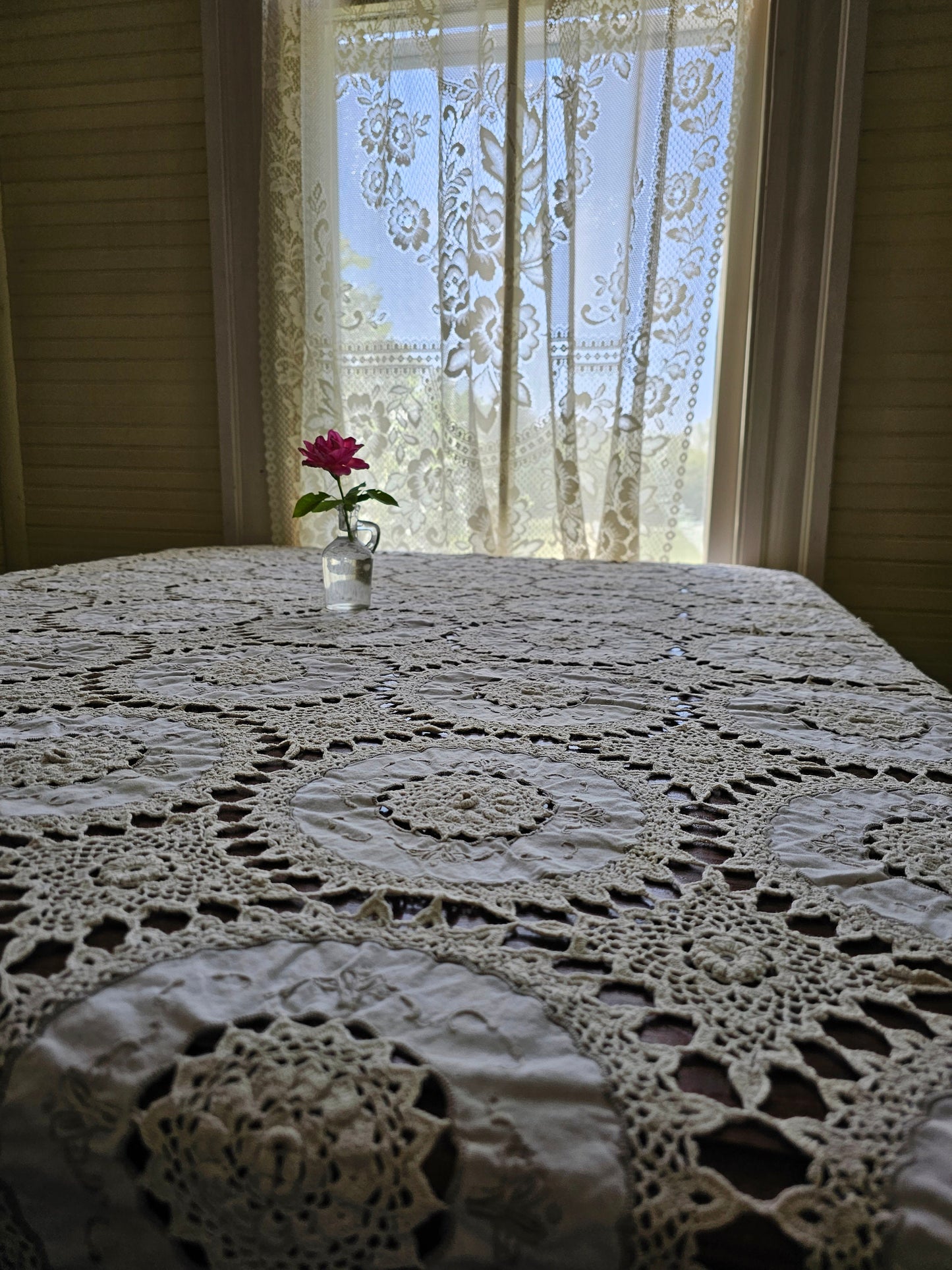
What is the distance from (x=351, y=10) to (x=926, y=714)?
2.76m

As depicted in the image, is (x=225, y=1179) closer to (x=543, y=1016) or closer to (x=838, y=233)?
(x=543, y=1016)

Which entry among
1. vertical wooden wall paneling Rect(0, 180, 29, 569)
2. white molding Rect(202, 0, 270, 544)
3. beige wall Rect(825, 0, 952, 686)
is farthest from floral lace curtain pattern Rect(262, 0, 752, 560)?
vertical wooden wall paneling Rect(0, 180, 29, 569)

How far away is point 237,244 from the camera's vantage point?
9.24 ft

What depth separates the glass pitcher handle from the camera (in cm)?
146

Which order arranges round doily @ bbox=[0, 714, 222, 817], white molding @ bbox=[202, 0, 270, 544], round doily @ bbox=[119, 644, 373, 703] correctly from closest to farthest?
round doily @ bbox=[0, 714, 222, 817]
round doily @ bbox=[119, 644, 373, 703]
white molding @ bbox=[202, 0, 270, 544]

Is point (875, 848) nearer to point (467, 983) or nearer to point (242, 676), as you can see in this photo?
point (467, 983)

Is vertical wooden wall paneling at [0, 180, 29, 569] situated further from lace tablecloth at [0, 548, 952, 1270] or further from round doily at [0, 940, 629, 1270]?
round doily at [0, 940, 629, 1270]

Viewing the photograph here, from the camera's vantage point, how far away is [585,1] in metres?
2.42

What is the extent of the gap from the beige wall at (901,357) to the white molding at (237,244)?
6.08 ft

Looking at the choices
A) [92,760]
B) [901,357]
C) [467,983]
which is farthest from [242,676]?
[901,357]

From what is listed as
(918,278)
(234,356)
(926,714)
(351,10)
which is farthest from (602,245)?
(926,714)

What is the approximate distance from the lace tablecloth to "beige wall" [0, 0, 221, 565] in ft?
7.76

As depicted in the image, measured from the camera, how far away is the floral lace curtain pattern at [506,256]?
2.44 meters

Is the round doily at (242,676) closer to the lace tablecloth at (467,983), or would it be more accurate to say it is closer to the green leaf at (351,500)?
the lace tablecloth at (467,983)
